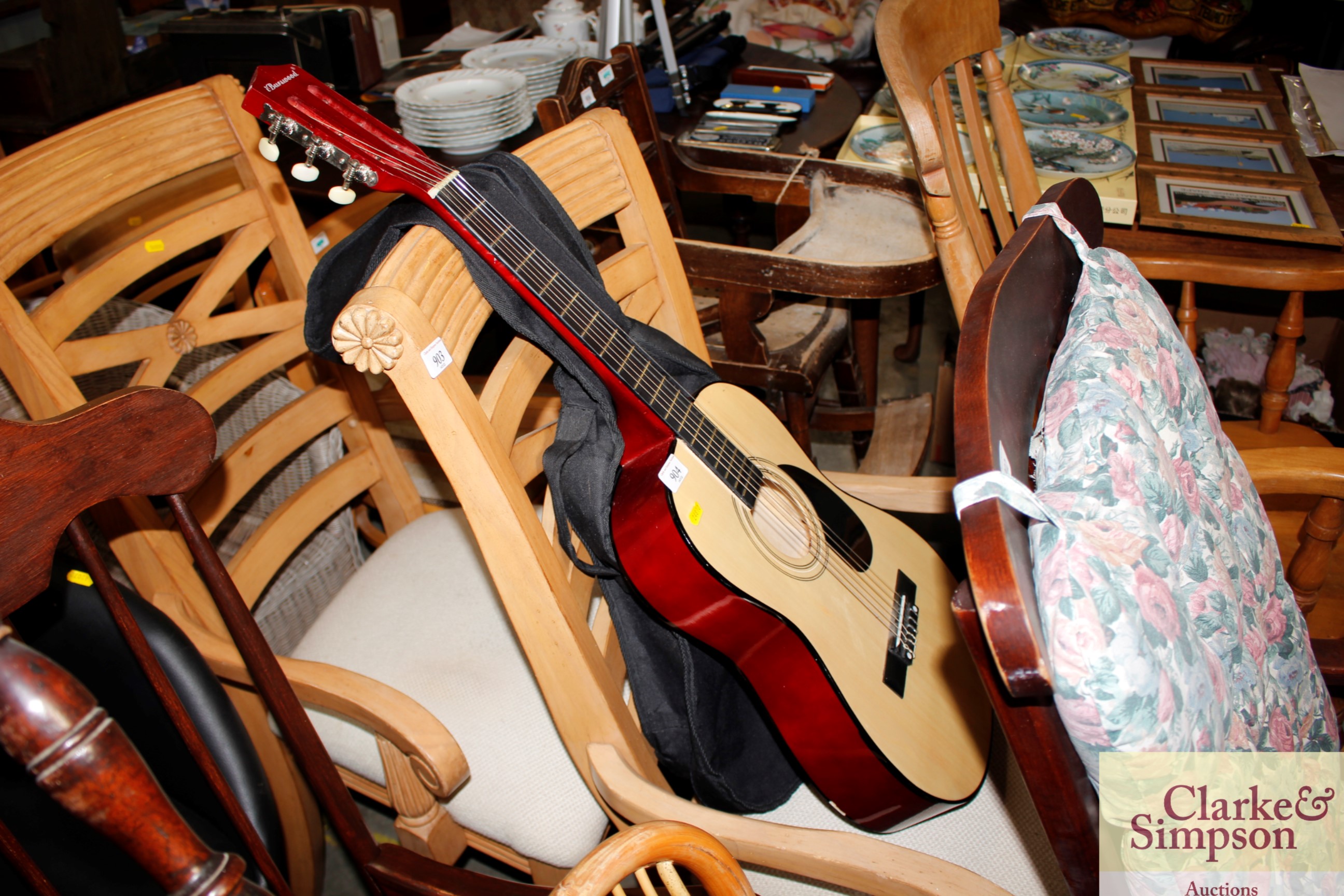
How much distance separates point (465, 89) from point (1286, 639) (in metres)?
1.93

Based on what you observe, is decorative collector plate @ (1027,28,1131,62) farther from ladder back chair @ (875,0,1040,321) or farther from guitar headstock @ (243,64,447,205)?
guitar headstock @ (243,64,447,205)

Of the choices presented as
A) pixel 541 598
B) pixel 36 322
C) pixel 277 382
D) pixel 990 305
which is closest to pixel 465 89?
pixel 277 382

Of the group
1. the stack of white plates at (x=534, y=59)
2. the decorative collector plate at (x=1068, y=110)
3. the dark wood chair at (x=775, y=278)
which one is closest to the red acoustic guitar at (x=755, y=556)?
the dark wood chair at (x=775, y=278)

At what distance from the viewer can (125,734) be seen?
0.54 meters

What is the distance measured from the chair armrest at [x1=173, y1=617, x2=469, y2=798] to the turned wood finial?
0.42 metres

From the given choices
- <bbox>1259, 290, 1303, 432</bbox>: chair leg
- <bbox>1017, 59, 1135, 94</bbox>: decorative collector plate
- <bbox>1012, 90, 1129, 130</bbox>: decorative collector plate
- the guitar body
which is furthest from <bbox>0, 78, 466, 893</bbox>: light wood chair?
<bbox>1017, 59, 1135, 94</bbox>: decorative collector plate

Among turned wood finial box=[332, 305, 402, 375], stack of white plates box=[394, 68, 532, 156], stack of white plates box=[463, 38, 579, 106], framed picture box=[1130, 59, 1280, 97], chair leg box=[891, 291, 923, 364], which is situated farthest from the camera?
chair leg box=[891, 291, 923, 364]

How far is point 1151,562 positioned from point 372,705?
777 mm

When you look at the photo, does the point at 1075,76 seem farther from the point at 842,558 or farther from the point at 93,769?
the point at 93,769

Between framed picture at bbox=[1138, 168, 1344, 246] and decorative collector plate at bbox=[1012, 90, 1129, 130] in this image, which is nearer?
framed picture at bbox=[1138, 168, 1344, 246]

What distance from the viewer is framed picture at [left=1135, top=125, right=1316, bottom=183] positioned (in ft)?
5.68

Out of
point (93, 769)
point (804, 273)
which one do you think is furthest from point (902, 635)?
point (93, 769)

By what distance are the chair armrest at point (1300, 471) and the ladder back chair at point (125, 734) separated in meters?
0.84

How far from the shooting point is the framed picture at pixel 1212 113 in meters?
1.93
